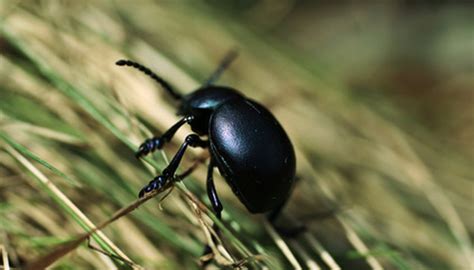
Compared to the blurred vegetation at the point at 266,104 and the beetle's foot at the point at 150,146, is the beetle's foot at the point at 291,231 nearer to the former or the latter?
the blurred vegetation at the point at 266,104

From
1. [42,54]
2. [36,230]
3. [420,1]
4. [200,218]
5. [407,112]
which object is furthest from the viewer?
[420,1]

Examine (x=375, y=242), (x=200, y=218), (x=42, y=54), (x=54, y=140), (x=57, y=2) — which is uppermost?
(x=57, y=2)

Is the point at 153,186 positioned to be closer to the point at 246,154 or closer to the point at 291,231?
the point at 246,154

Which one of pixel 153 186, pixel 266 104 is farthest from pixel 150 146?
pixel 266 104

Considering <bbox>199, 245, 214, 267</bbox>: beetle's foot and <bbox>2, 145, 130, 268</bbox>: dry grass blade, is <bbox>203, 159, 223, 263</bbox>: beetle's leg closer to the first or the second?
<bbox>199, 245, 214, 267</bbox>: beetle's foot

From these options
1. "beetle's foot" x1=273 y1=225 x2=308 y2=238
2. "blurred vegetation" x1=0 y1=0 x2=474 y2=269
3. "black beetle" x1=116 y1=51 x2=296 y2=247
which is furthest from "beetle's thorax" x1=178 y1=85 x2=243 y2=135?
"beetle's foot" x1=273 y1=225 x2=308 y2=238

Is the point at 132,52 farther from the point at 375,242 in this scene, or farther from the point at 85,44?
the point at 375,242

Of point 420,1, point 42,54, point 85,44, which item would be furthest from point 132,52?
point 420,1
